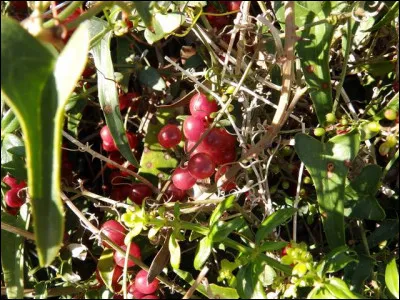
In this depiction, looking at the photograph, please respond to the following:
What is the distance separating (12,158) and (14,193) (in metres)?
0.10

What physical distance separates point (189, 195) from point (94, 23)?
0.39m

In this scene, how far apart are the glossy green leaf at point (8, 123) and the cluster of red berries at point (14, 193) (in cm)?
13

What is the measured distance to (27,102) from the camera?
70 cm

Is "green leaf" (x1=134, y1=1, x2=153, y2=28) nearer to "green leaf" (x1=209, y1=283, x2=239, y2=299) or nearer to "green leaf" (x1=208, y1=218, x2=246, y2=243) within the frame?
"green leaf" (x1=208, y1=218, x2=246, y2=243)

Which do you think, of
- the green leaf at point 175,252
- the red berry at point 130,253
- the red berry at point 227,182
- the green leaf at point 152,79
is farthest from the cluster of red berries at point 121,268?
the green leaf at point 152,79

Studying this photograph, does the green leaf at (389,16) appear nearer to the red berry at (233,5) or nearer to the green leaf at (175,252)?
the red berry at (233,5)

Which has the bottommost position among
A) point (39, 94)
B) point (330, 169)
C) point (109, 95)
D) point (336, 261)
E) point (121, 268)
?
point (121, 268)

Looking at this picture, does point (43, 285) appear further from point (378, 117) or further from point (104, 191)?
point (378, 117)

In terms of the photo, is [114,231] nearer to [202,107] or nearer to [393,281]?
[202,107]

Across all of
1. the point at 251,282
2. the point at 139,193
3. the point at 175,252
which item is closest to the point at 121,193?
the point at 139,193

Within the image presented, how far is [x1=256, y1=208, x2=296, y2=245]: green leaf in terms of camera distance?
97 cm

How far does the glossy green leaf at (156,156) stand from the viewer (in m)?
1.26

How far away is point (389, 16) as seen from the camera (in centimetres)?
105

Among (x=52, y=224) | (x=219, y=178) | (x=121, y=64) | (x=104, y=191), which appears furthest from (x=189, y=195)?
(x=52, y=224)
